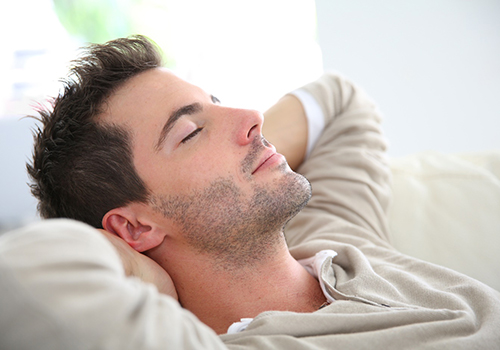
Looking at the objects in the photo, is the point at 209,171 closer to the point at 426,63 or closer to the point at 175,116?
the point at 175,116

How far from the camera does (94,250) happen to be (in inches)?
25.7

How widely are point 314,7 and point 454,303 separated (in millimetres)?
2784

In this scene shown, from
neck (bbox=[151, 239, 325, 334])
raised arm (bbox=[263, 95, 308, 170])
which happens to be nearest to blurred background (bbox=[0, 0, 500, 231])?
raised arm (bbox=[263, 95, 308, 170])

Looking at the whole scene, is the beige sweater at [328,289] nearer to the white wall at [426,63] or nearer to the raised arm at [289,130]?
the raised arm at [289,130]

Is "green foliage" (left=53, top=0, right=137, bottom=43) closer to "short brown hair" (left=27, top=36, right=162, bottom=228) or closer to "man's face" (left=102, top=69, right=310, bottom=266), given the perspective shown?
"short brown hair" (left=27, top=36, right=162, bottom=228)

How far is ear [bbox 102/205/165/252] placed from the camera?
113cm

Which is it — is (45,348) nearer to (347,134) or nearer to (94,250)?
(94,250)

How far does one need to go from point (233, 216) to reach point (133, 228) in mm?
287

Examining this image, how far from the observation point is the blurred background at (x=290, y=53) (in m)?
2.95

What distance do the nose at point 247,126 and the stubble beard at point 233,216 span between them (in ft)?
0.40

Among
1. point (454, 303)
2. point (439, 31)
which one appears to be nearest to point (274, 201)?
point (454, 303)

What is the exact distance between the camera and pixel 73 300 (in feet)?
1.90

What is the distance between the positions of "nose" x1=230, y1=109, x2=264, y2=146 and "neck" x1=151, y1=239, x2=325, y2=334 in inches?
11.9

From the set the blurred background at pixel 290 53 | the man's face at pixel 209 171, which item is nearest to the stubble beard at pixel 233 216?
the man's face at pixel 209 171
